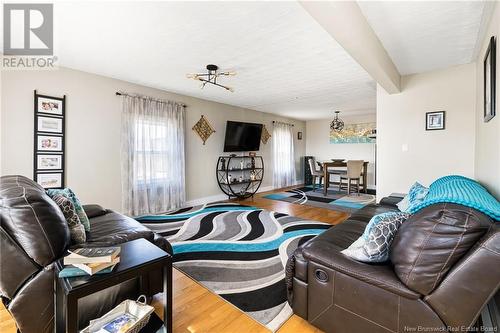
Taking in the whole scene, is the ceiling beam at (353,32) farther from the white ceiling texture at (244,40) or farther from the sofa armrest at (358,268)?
the sofa armrest at (358,268)

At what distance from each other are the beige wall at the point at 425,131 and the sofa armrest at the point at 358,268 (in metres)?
2.77

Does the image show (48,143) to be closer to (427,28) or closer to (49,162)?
(49,162)

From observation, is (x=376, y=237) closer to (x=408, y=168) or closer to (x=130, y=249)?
(x=130, y=249)

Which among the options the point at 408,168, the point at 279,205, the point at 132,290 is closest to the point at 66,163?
the point at 132,290

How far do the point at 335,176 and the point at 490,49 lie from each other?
6.06 meters

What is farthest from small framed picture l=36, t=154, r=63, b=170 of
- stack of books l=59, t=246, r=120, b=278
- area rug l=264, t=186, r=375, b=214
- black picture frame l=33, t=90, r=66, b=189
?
area rug l=264, t=186, r=375, b=214

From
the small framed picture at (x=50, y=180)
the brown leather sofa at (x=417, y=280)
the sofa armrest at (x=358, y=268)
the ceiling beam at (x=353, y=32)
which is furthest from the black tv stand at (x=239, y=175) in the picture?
the brown leather sofa at (x=417, y=280)

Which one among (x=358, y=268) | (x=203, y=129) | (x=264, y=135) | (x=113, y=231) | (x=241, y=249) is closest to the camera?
(x=358, y=268)

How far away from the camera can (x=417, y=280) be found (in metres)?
1.09

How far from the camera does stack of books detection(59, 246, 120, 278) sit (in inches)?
41.6

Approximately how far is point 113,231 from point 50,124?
88.6 inches

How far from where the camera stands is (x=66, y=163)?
3.17 m

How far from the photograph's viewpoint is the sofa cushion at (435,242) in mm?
1004

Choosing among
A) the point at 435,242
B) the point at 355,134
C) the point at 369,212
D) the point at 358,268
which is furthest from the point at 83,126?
the point at 355,134
